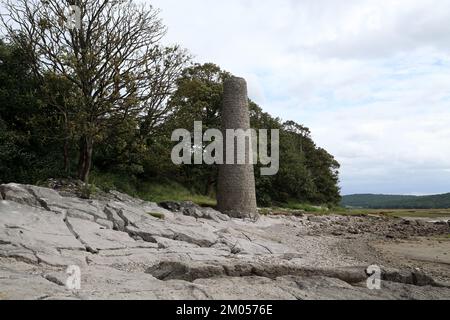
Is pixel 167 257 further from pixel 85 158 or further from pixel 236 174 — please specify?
pixel 236 174

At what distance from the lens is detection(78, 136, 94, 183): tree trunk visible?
731 inches

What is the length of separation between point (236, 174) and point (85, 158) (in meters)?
7.50

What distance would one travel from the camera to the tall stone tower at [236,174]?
21.6 meters

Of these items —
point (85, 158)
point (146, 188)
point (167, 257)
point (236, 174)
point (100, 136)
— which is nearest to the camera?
point (167, 257)

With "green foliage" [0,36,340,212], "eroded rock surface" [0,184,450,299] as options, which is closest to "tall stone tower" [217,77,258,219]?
"green foliage" [0,36,340,212]

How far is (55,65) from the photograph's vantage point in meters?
18.5

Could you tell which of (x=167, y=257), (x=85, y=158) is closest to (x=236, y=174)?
A: (x=85, y=158)

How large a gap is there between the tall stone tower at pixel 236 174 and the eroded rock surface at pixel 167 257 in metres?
2.93

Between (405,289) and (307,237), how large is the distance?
36.4 feet

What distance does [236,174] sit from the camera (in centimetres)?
2167

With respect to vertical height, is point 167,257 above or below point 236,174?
below

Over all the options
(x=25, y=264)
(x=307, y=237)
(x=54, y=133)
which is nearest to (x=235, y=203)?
(x=307, y=237)

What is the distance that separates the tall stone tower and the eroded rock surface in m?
2.93

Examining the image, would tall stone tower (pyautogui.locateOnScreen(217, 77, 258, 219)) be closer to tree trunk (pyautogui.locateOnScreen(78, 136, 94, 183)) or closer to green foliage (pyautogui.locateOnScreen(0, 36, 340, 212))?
green foliage (pyautogui.locateOnScreen(0, 36, 340, 212))
